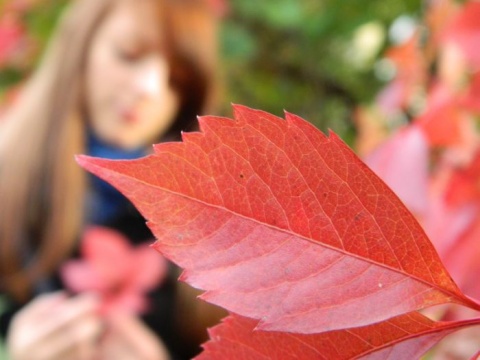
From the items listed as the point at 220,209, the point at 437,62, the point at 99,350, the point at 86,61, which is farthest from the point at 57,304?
the point at 220,209

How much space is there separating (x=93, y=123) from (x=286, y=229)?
100 cm

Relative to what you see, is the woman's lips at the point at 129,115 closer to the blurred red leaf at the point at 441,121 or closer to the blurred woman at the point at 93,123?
the blurred woman at the point at 93,123

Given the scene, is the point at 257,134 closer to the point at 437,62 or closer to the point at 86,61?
the point at 437,62

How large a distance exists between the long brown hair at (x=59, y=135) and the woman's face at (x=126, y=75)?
0.03 metres

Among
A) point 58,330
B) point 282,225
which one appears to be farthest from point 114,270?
point 282,225

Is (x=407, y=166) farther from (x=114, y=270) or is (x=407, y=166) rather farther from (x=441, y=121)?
(x=114, y=270)

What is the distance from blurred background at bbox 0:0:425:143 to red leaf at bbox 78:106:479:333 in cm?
99

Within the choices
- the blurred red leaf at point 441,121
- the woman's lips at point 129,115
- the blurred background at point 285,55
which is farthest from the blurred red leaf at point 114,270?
the blurred background at point 285,55

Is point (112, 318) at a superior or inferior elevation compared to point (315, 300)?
inferior

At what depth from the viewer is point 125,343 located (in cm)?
91

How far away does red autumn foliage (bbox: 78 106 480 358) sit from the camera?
0.47 ft

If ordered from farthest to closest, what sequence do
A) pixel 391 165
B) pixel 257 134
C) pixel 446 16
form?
1. pixel 446 16
2. pixel 391 165
3. pixel 257 134

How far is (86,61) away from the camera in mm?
1075

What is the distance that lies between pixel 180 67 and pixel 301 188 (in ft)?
3.35
